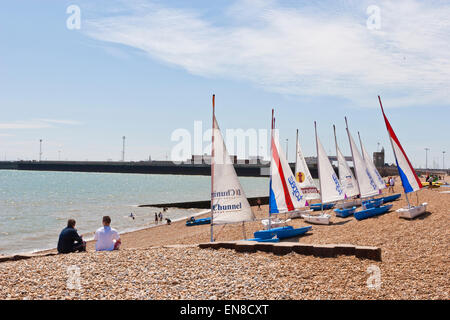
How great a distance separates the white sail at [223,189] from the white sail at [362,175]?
50.5ft

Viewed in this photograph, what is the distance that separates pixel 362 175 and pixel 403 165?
23.6ft

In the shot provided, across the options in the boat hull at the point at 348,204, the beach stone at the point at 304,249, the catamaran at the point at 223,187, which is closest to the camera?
the beach stone at the point at 304,249

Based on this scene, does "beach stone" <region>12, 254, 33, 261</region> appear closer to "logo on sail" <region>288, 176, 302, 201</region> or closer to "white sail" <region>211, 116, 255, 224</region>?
"white sail" <region>211, 116, 255, 224</region>

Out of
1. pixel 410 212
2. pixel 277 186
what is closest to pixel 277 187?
pixel 277 186

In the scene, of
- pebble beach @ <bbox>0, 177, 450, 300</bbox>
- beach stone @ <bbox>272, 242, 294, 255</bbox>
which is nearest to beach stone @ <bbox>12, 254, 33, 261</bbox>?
pebble beach @ <bbox>0, 177, 450, 300</bbox>

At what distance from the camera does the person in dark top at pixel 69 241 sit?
11.8 meters

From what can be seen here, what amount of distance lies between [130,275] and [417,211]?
18980 millimetres

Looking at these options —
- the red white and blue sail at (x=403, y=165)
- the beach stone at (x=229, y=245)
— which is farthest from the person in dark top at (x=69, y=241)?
the red white and blue sail at (x=403, y=165)

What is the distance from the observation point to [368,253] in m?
10.6

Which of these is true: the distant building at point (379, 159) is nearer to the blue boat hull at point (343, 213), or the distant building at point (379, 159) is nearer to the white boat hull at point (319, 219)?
the blue boat hull at point (343, 213)

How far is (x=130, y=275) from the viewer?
8945 mm

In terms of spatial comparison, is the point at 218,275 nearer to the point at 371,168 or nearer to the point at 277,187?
the point at 277,187

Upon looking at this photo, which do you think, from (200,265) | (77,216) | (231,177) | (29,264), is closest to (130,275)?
(200,265)
